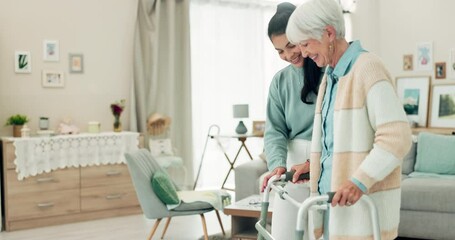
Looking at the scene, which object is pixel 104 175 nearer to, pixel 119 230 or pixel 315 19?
pixel 119 230

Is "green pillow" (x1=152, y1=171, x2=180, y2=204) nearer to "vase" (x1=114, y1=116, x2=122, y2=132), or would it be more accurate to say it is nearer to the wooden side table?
the wooden side table

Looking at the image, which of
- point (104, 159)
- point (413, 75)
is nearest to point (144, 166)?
point (104, 159)

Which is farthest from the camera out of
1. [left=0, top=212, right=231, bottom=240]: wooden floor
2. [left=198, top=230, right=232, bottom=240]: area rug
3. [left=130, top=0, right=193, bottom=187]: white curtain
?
[left=130, top=0, right=193, bottom=187]: white curtain

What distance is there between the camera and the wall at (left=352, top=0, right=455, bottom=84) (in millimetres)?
7352

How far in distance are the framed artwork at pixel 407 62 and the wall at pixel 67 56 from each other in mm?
3612

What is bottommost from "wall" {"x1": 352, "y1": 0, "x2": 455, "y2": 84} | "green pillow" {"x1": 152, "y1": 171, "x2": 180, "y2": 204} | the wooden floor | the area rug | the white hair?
the wooden floor

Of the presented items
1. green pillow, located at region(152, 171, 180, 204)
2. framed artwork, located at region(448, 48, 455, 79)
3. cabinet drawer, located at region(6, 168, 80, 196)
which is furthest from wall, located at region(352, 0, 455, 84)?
cabinet drawer, located at region(6, 168, 80, 196)

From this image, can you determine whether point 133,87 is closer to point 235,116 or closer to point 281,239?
point 235,116

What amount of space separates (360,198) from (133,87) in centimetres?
523

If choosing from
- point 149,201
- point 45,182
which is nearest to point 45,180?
point 45,182

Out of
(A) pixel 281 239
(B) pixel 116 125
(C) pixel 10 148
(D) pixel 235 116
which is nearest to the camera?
(A) pixel 281 239

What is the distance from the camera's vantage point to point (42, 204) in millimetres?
5652

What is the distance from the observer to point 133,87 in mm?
6730

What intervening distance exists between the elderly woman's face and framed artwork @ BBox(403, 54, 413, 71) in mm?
6170
